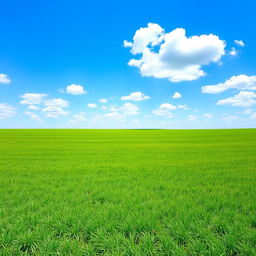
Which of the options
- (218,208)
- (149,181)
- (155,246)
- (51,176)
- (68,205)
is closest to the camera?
(155,246)

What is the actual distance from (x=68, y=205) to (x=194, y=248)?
12.5 feet

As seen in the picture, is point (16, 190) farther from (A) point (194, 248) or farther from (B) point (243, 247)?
(B) point (243, 247)

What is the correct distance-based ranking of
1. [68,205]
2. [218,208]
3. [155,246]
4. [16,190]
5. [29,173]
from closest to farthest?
[155,246] → [218,208] → [68,205] → [16,190] → [29,173]

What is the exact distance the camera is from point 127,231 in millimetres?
3947

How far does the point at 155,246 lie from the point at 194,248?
0.76m

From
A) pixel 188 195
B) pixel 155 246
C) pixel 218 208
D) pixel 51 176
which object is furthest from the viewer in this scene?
pixel 51 176

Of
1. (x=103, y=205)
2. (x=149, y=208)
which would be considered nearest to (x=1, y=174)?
(x=103, y=205)

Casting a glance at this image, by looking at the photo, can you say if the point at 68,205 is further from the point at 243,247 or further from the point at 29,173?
the point at 29,173

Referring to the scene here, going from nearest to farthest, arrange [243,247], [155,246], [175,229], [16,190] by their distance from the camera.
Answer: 1. [243,247]
2. [155,246]
3. [175,229]
4. [16,190]

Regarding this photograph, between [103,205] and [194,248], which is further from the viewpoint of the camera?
[103,205]

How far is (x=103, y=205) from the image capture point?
17.3ft

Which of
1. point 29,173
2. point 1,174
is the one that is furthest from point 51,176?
point 1,174

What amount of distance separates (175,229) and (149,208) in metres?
1.28

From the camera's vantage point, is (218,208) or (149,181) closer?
(218,208)
